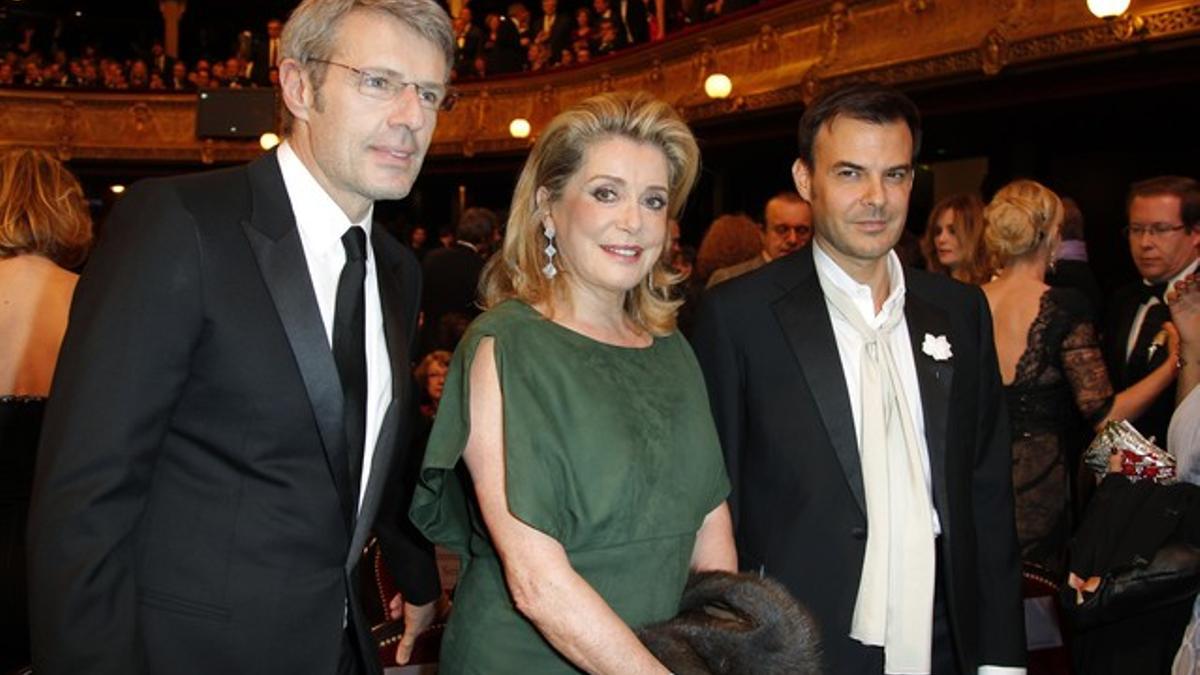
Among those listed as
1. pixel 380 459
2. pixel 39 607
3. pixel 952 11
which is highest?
pixel 952 11

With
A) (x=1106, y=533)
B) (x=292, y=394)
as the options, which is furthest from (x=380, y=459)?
(x=1106, y=533)

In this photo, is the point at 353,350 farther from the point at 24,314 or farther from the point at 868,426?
the point at 24,314

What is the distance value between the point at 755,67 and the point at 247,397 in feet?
28.1

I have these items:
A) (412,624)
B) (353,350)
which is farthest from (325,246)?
(412,624)

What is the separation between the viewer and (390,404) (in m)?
1.79

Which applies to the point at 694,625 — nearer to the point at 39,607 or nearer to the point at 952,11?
the point at 39,607

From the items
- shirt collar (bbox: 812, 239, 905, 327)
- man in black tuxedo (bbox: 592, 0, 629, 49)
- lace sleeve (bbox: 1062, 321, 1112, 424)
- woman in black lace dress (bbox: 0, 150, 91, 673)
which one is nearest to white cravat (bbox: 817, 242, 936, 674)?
shirt collar (bbox: 812, 239, 905, 327)

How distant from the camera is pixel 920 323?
7.28ft

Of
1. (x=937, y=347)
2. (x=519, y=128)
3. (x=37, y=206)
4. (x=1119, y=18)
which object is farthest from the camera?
(x=519, y=128)

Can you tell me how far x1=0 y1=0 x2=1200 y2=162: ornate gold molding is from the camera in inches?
267

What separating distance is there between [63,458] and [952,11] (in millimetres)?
7101

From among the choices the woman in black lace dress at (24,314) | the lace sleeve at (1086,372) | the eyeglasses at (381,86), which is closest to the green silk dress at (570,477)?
the eyeglasses at (381,86)

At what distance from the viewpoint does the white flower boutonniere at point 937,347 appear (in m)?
2.18

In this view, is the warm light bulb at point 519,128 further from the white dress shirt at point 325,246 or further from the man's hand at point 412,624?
the white dress shirt at point 325,246
